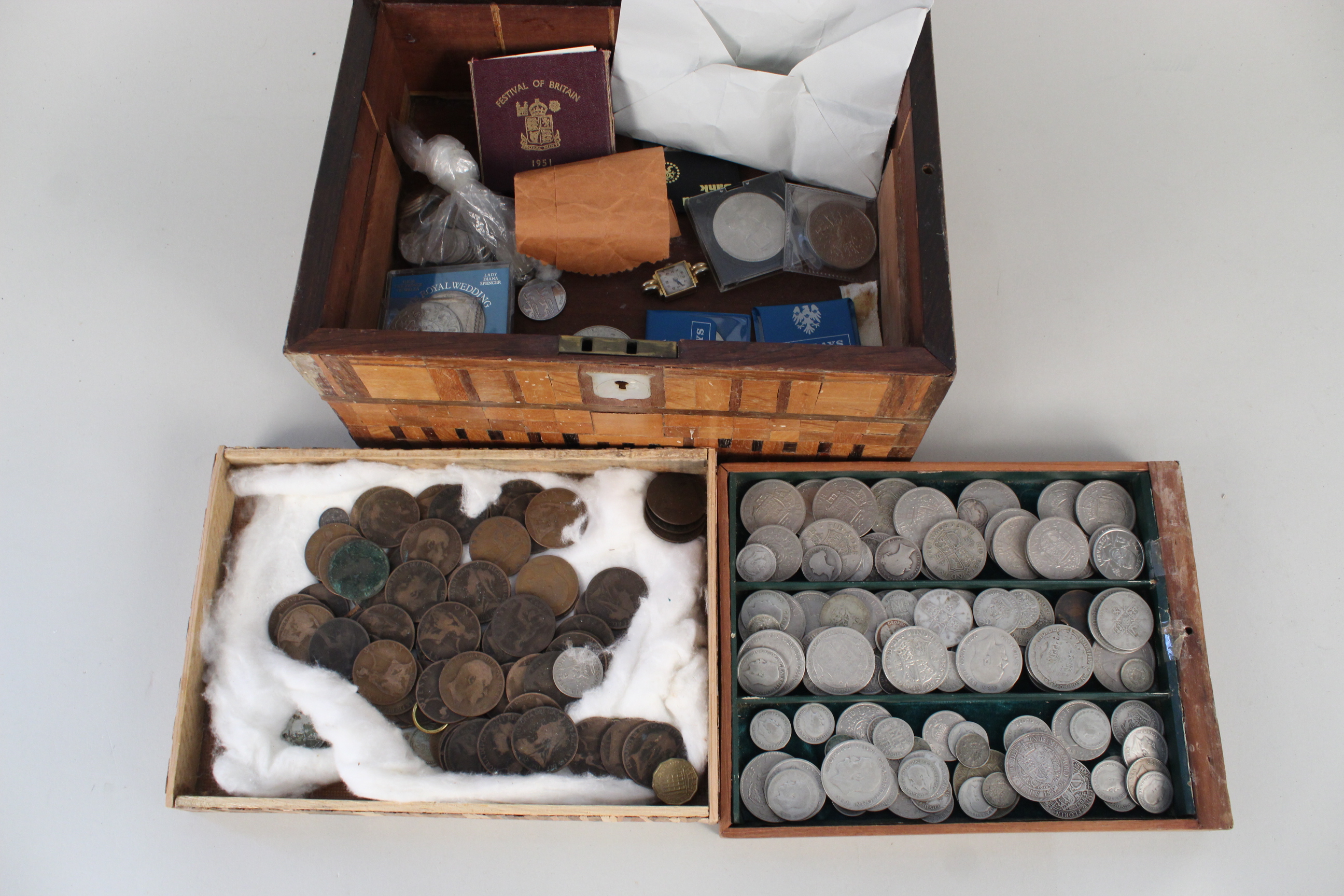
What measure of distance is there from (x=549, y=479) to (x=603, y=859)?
79 centimetres

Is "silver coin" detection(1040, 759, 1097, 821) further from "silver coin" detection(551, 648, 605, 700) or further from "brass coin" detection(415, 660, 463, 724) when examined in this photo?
"brass coin" detection(415, 660, 463, 724)

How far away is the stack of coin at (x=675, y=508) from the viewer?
1882 mm

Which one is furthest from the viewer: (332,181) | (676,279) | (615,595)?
(676,279)

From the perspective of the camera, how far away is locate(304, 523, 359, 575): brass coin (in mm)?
1881

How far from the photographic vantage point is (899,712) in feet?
6.19

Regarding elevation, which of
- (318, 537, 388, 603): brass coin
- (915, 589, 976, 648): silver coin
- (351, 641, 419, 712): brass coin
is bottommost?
(351, 641, 419, 712): brass coin

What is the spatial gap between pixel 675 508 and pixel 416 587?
0.56m

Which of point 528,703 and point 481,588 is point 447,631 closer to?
point 481,588

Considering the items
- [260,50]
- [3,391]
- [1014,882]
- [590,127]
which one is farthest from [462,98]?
[1014,882]

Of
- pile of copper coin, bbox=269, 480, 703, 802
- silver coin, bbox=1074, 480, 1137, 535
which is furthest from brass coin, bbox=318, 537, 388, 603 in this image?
silver coin, bbox=1074, 480, 1137, 535

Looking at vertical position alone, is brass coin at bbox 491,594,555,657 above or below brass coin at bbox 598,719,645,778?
above

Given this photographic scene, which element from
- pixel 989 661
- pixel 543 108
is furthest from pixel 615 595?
pixel 543 108

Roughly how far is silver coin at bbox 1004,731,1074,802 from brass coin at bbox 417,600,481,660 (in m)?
1.09

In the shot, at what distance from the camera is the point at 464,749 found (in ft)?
5.81
